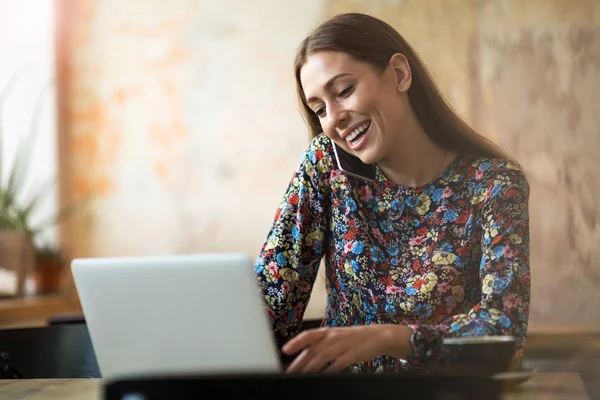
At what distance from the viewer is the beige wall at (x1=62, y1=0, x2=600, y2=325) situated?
3344mm

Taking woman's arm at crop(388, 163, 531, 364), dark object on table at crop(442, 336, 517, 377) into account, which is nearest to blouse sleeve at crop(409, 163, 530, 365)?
woman's arm at crop(388, 163, 531, 364)

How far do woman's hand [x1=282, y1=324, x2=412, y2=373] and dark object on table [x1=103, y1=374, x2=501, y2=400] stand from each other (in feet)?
0.85

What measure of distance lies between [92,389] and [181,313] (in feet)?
1.28

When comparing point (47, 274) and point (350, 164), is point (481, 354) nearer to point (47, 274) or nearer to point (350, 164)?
point (350, 164)

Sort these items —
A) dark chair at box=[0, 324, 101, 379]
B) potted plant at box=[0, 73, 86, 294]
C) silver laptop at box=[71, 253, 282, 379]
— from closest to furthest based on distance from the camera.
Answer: silver laptop at box=[71, 253, 282, 379] < dark chair at box=[0, 324, 101, 379] < potted plant at box=[0, 73, 86, 294]

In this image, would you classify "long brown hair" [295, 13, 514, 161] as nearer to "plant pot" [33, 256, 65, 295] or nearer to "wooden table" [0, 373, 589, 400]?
"wooden table" [0, 373, 589, 400]

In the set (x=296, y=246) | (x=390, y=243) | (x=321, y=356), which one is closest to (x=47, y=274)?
(x=296, y=246)

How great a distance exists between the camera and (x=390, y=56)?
1.64 meters

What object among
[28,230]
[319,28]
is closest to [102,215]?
[28,230]

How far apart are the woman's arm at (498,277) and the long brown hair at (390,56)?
97mm

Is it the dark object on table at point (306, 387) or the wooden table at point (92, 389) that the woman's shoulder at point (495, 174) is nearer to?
the wooden table at point (92, 389)

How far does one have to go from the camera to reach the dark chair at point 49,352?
154 centimetres

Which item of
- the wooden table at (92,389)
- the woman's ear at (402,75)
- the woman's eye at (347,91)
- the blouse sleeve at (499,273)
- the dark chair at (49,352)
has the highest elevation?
the woman's ear at (402,75)

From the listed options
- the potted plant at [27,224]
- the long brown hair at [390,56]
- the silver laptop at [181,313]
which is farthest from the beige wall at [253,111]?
the silver laptop at [181,313]
